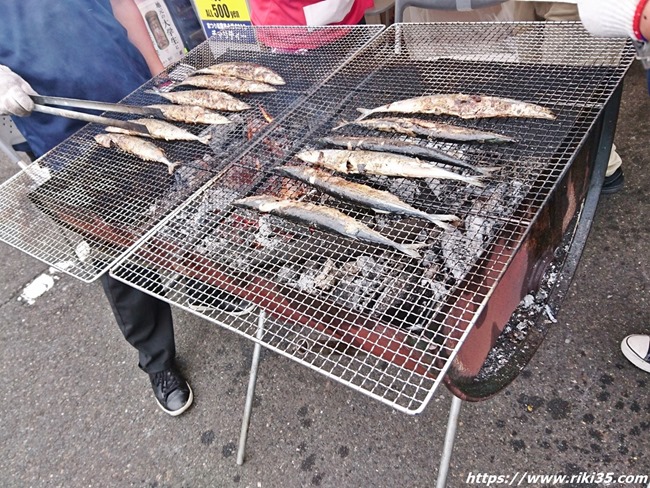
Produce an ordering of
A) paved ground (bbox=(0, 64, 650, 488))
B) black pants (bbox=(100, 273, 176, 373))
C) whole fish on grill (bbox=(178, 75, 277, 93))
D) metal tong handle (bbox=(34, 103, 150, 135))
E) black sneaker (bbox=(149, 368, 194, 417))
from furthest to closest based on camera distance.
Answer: black sneaker (bbox=(149, 368, 194, 417))
whole fish on grill (bbox=(178, 75, 277, 93))
black pants (bbox=(100, 273, 176, 373))
metal tong handle (bbox=(34, 103, 150, 135))
paved ground (bbox=(0, 64, 650, 488))

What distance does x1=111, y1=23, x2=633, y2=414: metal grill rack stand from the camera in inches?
67.3

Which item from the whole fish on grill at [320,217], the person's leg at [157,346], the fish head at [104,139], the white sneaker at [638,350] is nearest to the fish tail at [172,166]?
the whole fish on grill at [320,217]

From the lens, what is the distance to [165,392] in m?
3.54

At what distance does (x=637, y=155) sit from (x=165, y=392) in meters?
4.97

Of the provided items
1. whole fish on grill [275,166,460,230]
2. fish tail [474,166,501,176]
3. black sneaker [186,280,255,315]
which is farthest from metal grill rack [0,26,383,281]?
fish tail [474,166,501,176]

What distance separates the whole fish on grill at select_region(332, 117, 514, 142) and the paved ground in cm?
181

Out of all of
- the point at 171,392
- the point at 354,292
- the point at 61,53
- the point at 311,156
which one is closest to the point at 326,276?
the point at 354,292

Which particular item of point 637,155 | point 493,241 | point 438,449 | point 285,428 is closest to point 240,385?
point 285,428

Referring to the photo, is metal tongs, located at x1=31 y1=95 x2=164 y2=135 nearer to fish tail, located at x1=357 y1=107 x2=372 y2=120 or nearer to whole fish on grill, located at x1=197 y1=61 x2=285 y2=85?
whole fish on grill, located at x1=197 y1=61 x2=285 y2=85

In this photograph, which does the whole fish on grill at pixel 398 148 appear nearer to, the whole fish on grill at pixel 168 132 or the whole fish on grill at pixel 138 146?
the whole fish on grill at pixel 168 132

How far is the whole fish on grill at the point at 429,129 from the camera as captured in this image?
234 centimetres

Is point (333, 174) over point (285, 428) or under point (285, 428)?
over

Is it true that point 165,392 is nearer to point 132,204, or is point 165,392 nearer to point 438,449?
point 132,204

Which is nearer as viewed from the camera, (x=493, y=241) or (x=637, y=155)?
(x=493, y=241)
